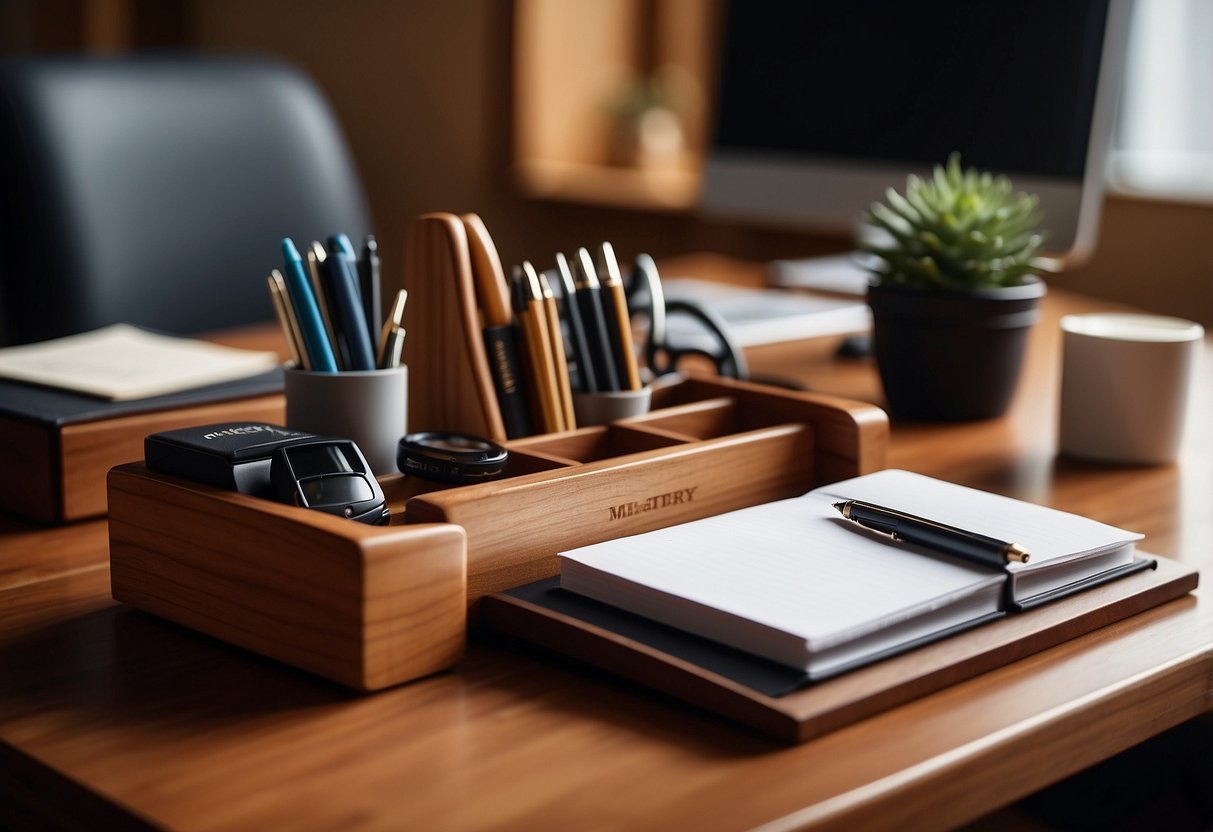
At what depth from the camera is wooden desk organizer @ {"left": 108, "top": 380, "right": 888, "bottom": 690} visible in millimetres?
621

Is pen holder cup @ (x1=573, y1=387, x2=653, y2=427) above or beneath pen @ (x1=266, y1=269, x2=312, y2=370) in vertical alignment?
beneath

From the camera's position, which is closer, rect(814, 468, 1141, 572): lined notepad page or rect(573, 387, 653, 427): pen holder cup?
rect(814, 468, 1141, 572): lined notepad page

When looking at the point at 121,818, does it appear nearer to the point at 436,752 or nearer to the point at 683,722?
the point at 436,752

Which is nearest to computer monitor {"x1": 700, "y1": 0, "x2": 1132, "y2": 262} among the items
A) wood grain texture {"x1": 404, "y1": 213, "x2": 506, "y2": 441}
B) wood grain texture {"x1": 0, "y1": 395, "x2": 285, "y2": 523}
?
wood grain texture {"x1": 404, "y1": 213, "x2": 506, "y2": 441}

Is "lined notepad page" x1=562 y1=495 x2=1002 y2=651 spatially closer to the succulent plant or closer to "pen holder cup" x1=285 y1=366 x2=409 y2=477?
"pen holder cup" x1=285 y1=366 x2=409 y2=477

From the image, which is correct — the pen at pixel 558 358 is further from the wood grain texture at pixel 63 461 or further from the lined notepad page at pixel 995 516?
the wood grain texture at pixel 63 461

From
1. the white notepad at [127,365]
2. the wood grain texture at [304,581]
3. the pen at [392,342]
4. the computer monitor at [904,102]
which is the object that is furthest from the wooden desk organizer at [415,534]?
the computer monitor at [904,102]

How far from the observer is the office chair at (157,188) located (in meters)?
1.63

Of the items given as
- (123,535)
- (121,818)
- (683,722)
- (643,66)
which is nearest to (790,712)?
(683,722)

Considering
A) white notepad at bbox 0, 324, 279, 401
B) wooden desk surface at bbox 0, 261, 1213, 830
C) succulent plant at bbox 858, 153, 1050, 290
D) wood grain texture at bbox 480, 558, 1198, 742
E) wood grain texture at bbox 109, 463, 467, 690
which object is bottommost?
wooden desk surface at bbox 0, 261, 1213, 830

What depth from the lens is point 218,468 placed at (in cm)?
69

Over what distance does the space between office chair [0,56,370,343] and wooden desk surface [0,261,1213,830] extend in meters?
0.99

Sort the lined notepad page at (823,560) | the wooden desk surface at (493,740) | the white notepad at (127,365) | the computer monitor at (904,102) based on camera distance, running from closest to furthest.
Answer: the wooden desk surface at (493,740)
the lined notepad page at (823,560)
the white notepad at (127,365)
the computer monitor at (904,102)

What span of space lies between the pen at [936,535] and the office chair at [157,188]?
1205 millimetres
